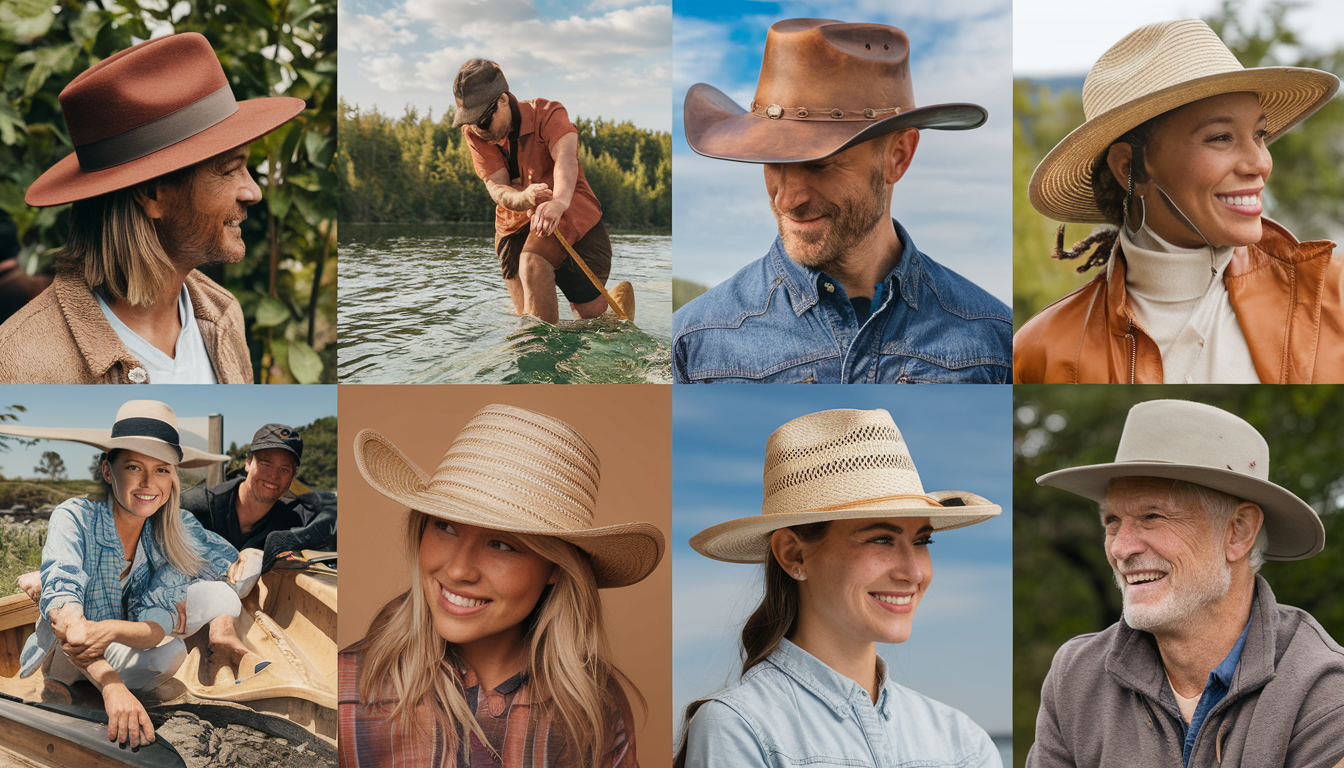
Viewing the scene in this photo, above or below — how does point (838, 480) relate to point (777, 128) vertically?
below

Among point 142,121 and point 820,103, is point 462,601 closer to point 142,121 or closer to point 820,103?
point 142,121

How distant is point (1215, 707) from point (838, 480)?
1596mm

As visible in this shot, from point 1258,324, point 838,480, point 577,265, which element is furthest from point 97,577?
point 1258,324

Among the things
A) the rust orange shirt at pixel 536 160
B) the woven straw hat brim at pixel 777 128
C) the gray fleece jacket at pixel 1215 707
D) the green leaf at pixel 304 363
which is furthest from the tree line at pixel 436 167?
the gray fleece jacket at pixel 1215 707

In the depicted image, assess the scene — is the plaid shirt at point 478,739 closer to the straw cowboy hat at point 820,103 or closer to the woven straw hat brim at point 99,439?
the woven straw hat brim at point 99,439

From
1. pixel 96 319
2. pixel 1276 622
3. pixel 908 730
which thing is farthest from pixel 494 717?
pixel 1276 622

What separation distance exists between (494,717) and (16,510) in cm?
201

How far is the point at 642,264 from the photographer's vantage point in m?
4.11

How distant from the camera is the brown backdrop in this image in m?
4.00

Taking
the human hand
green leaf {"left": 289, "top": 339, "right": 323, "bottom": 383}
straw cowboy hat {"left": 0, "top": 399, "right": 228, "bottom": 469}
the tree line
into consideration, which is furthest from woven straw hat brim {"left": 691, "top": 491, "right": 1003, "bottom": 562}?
the human hand

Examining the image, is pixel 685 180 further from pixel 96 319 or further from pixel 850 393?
pixel 96 319

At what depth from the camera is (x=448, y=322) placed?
402 centimetres

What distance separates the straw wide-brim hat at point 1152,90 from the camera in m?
3.81

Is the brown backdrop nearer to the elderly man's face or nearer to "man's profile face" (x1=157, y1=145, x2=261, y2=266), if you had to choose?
"man's profile face" (x1=157, y1=145, x2=261, y2=266)
